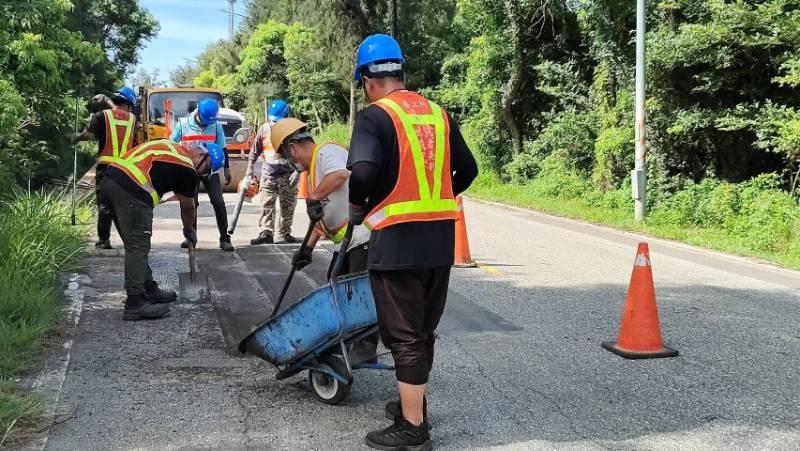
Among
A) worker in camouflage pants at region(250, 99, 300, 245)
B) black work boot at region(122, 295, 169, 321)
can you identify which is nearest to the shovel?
black work boot at region(122, 295, 169, 321)

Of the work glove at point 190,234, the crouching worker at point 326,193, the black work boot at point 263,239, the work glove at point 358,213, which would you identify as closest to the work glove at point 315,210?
the crouching worker at point 326,193

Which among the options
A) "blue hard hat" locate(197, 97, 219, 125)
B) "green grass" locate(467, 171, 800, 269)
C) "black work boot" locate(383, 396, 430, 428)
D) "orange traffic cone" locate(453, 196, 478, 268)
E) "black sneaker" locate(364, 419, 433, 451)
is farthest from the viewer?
"green grass" locate(467, 171, 800, 269)

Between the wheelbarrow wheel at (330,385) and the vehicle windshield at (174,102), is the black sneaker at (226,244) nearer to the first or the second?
the wheelbarrow wheel at (330,385)

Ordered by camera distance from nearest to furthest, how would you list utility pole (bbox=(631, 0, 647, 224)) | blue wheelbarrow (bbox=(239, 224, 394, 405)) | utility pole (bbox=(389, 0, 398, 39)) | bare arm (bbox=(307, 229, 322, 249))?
blue wheelbarrow (bbox=(239, 224, 394, 405)) < bare arm (bbox=(307, 229, 322, 249)) < utility pole (bbox=(631, 0, 647, 224)) < utility pole (bbox=(389, 0, 398, 39))

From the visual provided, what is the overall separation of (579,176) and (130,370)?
17089 mm

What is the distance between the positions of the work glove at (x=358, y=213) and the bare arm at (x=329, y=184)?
0.60 meters

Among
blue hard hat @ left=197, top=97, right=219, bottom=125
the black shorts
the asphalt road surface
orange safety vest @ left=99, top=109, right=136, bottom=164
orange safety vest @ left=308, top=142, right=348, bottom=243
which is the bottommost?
the asphalt road surface

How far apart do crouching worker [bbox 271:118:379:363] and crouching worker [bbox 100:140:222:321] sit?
5.61 feet

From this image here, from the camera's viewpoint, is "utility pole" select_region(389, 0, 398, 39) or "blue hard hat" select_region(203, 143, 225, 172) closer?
"blue hard hat" select_region(203, 143, 225, 172)

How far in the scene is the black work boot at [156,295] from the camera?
22.8ft

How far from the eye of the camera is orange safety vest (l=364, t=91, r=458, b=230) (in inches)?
150

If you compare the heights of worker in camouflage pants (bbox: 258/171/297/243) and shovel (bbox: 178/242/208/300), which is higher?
worker in camouflage pants (bbox: 258/171/297/243)

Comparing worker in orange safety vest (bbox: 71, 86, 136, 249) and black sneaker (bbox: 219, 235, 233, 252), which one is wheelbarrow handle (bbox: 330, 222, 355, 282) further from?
black sneaker (bbox: 219, 235, 233, 252)

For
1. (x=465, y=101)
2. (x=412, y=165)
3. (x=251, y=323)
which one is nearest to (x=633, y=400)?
(x=412, y=165)
